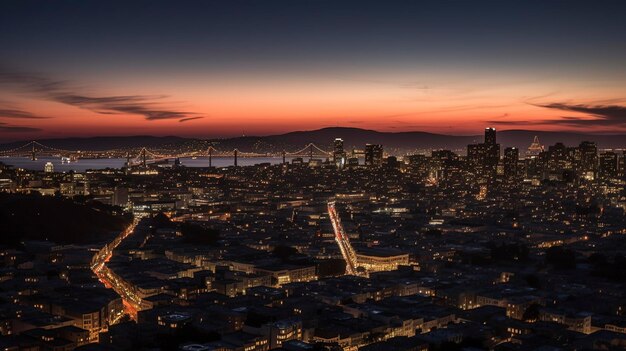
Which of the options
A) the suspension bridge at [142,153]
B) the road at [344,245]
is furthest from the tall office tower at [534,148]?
the road at [344,245]

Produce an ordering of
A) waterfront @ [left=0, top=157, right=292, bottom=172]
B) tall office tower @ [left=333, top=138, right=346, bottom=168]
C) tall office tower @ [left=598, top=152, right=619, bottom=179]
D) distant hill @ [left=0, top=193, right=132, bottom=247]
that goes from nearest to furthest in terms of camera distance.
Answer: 1. distant hill @ [left=0, top=193, right=132, bottom=247]
2. tall office tower @ [left=598, top=152, right=619, bottom=179]
3. waterfront @ [left=0, top=157, right=292, bottom=172]
4. tall office tower @ [left=333, top=138, right=346, bottom=168]

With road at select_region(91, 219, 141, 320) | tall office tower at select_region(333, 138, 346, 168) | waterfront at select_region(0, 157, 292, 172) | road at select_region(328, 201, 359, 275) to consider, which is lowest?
road at select_region(328, 201, 359, 275)

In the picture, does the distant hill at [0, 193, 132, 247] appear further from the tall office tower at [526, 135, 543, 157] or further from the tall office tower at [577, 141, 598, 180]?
the tall office tower at [526, 135, 543, 157]

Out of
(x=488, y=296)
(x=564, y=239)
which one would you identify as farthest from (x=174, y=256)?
(x=564, y=239)

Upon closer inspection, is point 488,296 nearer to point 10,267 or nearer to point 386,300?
point 386,300

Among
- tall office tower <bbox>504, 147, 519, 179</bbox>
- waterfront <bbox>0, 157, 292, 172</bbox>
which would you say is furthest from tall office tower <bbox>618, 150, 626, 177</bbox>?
waterfront <bbox>0, 157, 292, 172</bbox>

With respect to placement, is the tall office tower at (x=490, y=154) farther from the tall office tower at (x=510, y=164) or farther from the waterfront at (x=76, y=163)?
the waterfront at (x=76, y=163)

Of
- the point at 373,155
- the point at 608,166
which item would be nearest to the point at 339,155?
the point at 373,155
